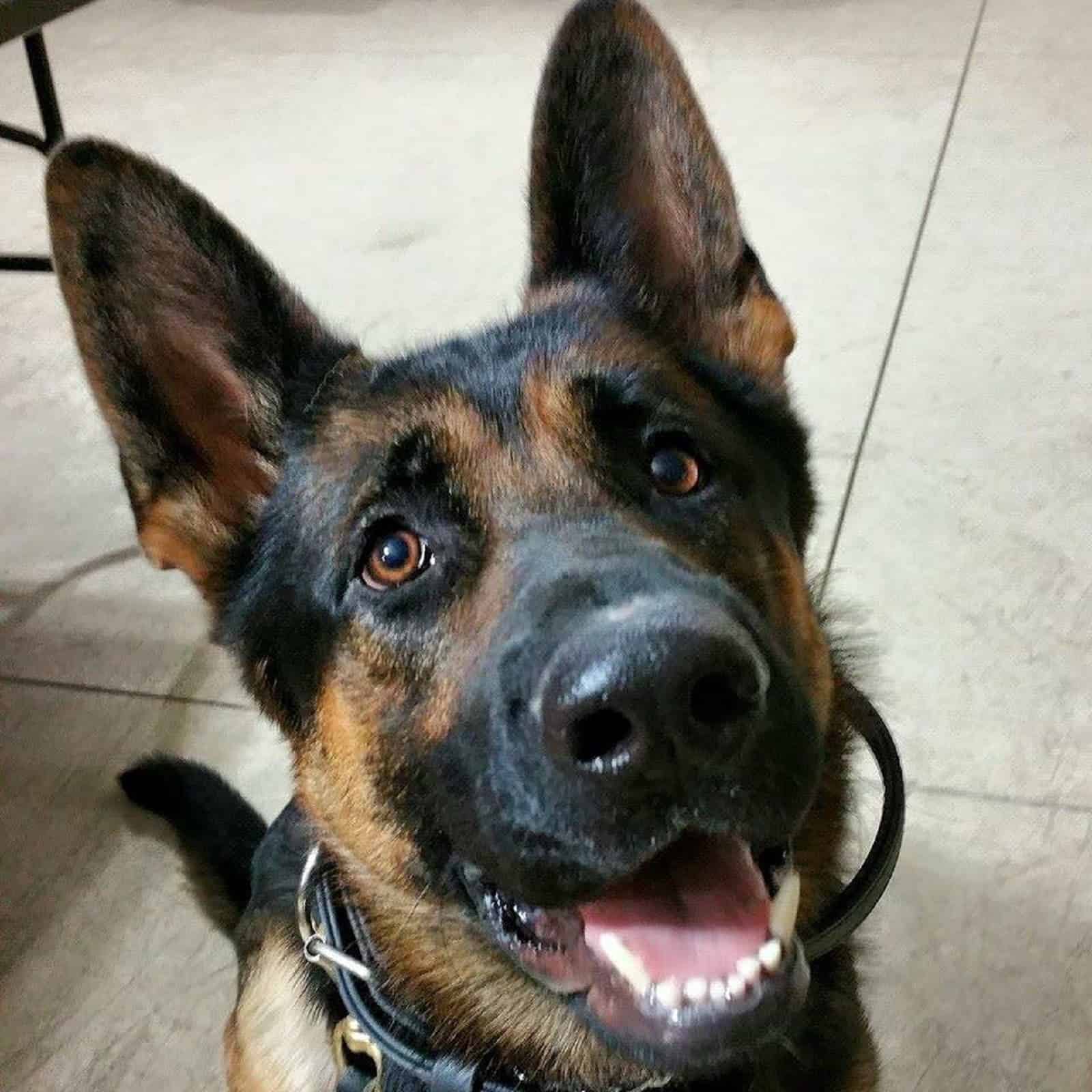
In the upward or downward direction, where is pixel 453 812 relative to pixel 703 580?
downward

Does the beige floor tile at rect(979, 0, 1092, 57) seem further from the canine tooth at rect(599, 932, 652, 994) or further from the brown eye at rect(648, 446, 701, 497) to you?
the canine tooth at rect(599, 932, 652, 994)

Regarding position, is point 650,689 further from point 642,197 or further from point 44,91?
point 44,91

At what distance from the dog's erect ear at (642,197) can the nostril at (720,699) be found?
2.15 ft

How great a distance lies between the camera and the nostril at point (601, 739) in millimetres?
1062

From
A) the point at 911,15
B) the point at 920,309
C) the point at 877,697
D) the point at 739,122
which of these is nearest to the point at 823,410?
the point at 920,309

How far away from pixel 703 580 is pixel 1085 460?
2091mm

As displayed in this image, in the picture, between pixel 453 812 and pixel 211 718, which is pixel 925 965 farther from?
pixel 211 718

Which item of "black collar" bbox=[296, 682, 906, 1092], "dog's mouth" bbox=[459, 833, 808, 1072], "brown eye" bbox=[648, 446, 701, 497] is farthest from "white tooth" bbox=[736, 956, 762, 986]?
"brown eye" bbox=[648, 446, 701, 497]

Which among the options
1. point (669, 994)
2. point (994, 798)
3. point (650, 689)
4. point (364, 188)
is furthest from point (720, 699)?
point (364, 188)

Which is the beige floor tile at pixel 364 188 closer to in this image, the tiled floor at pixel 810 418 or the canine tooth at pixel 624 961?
the tiled floor at pixel 810 418

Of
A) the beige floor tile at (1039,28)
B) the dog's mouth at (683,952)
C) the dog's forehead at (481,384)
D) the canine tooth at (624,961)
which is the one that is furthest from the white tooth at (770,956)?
the beige floor tile at (1039,28)

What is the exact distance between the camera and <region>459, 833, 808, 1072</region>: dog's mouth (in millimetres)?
1189

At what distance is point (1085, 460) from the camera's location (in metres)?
2.96

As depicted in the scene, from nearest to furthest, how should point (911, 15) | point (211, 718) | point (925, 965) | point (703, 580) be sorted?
point (703, 580), point (925, 965), point (211, 718), point (911, 15)
